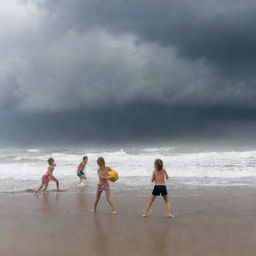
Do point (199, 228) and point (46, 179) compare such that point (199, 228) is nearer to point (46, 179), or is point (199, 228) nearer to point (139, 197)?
point (139, 197)

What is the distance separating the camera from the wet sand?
5.98 m

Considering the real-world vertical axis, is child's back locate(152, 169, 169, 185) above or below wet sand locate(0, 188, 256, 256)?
above

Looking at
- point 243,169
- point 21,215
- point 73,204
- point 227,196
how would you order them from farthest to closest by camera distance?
point 243,169
point 227,196
point 73,204
point 21,215

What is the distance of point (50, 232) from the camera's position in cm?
721

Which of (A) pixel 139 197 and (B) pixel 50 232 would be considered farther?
(A) pixel 139 197

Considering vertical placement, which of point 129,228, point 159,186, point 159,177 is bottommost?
point 129,228

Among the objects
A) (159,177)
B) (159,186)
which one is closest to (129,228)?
(159,186)

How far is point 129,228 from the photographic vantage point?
746 cm

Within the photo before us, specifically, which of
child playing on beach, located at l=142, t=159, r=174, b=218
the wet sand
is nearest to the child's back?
child playing on beach, located at l=142, t=159, r=174, b=218

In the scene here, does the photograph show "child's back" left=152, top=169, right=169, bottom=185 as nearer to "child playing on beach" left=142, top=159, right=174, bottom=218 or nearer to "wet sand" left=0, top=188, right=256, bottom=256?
"child playing on beach" left=142, top=159, right=174, bottom=218

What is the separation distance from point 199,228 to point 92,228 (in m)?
2.34

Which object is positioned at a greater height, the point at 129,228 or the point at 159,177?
the point at 159,177

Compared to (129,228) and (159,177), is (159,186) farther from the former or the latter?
(129,228)

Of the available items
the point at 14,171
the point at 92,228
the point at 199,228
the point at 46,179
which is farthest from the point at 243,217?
the point at 14,171
